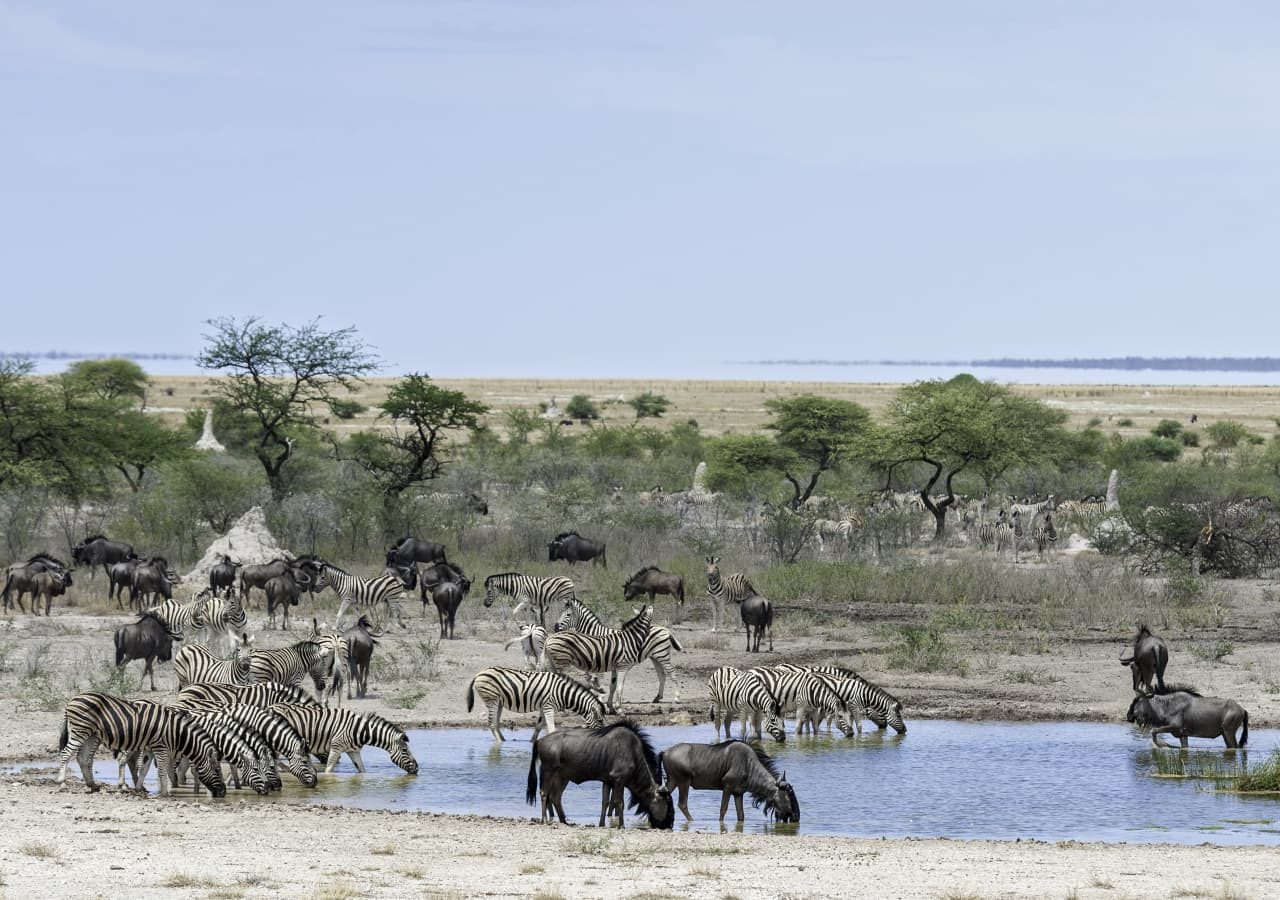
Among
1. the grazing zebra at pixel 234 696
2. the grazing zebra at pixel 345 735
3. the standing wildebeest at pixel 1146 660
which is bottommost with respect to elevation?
the grazing zebra at pixel 345 735

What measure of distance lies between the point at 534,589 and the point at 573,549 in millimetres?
7726

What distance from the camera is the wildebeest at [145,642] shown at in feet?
64.1

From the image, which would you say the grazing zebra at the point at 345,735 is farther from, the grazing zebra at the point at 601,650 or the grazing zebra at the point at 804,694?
the grazing zebra at the point at 804,694

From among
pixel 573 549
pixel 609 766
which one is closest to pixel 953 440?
pixel 573 549

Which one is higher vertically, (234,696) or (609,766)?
(609,766)

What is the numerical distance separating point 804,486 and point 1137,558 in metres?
19.4

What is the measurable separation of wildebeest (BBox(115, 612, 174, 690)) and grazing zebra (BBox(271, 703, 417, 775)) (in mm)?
4369

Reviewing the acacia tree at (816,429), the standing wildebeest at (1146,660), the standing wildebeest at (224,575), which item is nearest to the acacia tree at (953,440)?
the acacia tree at (816,429)

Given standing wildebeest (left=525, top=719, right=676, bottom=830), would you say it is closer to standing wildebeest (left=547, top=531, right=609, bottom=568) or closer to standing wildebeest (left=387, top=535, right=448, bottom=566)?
standing wildebeest (left=387, top=535, right=448, bottom=566)

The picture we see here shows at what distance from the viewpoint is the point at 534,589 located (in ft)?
84.6

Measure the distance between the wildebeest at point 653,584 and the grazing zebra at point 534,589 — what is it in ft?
6.54

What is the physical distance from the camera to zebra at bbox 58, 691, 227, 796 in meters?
14.0

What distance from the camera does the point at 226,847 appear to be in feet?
39.1

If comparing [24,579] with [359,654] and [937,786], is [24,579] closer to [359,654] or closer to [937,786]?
[359,654]
